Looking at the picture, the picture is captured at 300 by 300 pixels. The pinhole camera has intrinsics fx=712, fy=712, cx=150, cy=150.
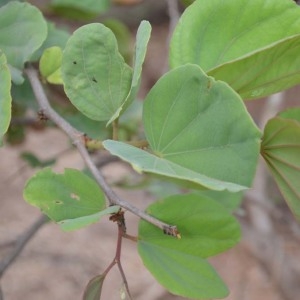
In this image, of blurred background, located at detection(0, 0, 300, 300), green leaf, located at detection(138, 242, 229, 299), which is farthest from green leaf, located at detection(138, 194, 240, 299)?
blurred background, located at detection(0, 0, 300, 300)

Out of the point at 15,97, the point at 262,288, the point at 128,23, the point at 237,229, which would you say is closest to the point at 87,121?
the point at 15,97

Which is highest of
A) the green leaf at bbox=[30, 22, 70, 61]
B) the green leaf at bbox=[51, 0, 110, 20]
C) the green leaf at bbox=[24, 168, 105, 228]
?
the green leaf at bbox=[30, 22, 70, 61]

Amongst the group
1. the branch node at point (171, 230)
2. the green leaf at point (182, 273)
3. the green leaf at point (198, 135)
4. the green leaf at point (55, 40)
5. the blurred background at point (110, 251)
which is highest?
the green leaf at point (198, 135)

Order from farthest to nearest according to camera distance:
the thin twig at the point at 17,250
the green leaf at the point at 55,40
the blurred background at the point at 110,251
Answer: the blurred background at the point at 110,251 → the thin twig at the point at 17,250 → the green leaf at the point at 55,40

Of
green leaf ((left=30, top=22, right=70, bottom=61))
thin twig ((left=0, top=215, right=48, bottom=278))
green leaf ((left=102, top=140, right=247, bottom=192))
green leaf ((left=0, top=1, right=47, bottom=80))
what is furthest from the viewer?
thin twig ((left=0, top=215, right=48, bottom=278))

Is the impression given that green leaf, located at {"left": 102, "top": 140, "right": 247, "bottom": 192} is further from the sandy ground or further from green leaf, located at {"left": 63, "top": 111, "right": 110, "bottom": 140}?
the sandy ground

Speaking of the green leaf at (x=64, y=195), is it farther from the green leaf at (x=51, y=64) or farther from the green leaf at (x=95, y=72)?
the green leaf at (x=51, y=64)

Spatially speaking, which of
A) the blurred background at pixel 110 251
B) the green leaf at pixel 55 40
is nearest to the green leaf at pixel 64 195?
the green leaf at pixel 55 40
